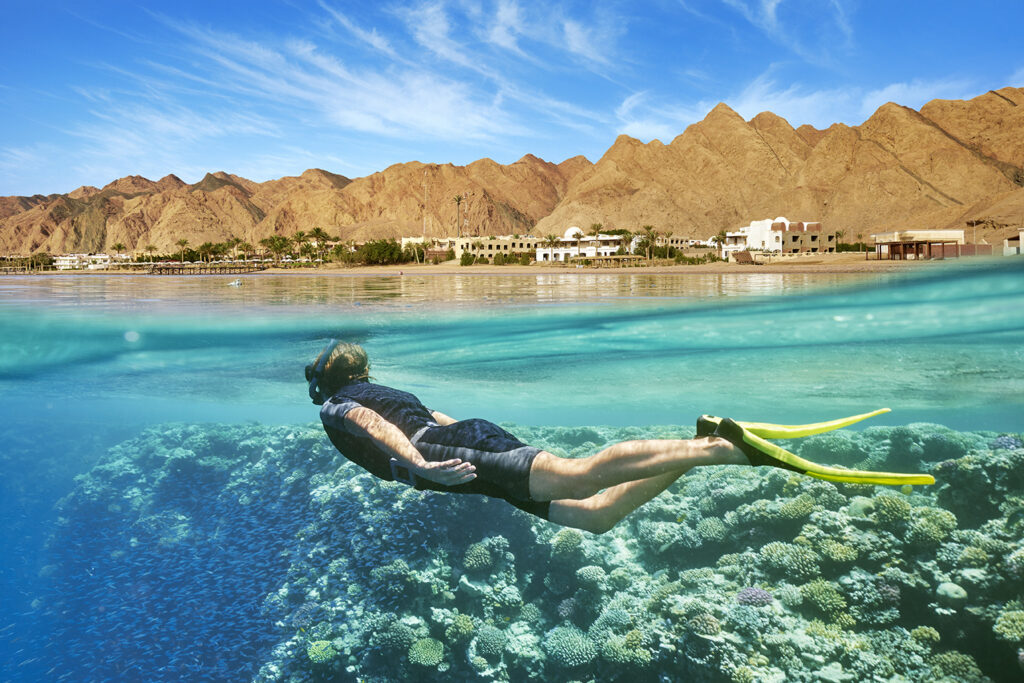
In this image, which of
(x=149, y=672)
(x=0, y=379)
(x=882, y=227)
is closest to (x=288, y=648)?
(x=149, y=672)

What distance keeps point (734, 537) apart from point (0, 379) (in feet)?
43.7

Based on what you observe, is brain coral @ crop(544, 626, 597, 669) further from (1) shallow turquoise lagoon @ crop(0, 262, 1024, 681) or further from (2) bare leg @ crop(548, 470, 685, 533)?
(2) bare leg @ crop(548, 470, 685, 533)

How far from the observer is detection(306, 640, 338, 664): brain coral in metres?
7.48

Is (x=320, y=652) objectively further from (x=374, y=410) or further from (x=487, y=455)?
(x=487, y=455)

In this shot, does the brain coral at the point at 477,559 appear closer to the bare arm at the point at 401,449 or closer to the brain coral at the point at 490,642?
the brain coral at the point at 490,642

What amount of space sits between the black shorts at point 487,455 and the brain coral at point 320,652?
4902 mm

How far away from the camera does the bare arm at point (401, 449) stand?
11.8 feet

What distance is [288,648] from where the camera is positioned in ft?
25.3

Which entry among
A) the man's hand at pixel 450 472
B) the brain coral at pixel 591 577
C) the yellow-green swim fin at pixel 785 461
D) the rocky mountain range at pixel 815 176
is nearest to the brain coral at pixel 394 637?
the brain coral at pixel 591 577

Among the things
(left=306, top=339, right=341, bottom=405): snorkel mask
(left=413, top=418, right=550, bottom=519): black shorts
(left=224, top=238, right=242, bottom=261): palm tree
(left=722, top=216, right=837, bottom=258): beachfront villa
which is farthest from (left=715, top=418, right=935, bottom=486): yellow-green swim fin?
(left=224, top=238, right=242, bottom=261): palm tree

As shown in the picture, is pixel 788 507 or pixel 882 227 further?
pixel 882 227

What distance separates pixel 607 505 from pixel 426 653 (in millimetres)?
4581

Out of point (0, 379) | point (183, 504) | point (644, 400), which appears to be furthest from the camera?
point (644, 400)

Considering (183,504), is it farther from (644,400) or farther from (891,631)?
(891,631)
